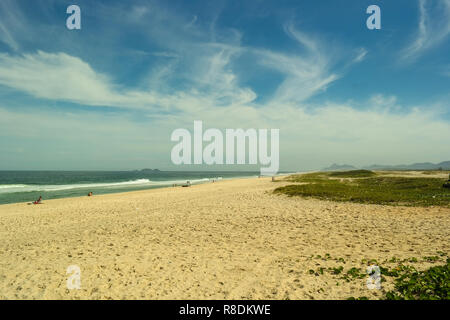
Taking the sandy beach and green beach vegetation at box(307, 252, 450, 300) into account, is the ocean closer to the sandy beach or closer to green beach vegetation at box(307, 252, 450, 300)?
the sandy beach

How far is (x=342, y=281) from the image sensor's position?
22.4 ft

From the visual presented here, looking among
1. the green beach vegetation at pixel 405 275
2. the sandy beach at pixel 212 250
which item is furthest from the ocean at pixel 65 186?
the green beach vegetation at pixel 405 275

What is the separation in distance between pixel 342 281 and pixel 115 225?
1295 centimetres

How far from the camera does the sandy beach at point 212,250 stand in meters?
6.74

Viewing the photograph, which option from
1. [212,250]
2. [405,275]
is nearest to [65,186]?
[212,250]

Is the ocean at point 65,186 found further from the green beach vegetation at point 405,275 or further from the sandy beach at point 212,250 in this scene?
the green beach vegetation at point 405,275

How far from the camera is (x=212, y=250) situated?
9.91 meters

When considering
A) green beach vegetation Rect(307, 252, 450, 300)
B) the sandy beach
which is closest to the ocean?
the sandy beach

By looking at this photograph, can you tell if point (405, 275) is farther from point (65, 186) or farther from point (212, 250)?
point (65, 186)

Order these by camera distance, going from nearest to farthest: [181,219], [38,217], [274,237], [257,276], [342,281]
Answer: [342,281], [257,276], [274,237], [181,219], [38,217]

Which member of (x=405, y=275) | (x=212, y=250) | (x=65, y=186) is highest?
(x=405, y=275)

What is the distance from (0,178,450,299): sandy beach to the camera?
674 cm
